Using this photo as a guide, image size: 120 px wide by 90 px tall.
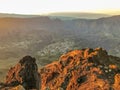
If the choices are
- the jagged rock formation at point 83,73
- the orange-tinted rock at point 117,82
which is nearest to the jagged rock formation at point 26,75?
the orange-tinted rock at point 117,82

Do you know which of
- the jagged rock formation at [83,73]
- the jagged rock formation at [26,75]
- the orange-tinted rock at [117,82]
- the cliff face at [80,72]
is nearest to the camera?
the jagged rock formation at [26,75]

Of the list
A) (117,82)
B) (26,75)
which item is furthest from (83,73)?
(26,75)

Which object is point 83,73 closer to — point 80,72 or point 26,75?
point 80,72

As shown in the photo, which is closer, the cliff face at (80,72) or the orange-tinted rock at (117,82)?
the cliff face at (80,72)

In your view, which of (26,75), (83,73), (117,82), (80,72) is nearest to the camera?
(26,75)

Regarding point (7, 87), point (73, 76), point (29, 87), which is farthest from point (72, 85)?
point (7, 87)

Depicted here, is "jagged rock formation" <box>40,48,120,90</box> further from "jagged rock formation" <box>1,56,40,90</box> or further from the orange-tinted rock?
"jagged rock formation" <box>1,56,40,90</box>

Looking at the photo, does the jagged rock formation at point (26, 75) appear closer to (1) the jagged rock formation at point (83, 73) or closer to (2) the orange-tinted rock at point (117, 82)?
(2) the orange-tinted rock at point (117, 82)

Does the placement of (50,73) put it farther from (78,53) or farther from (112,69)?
(112,69)
